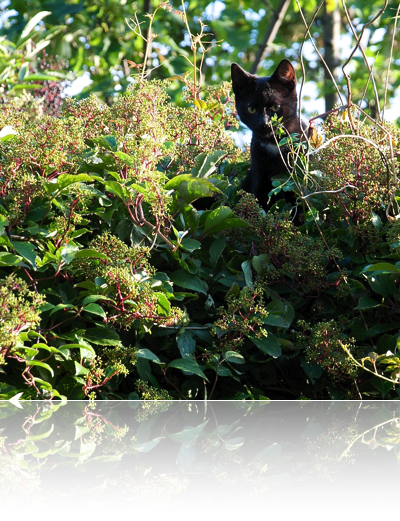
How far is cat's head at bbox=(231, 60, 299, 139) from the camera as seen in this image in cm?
301

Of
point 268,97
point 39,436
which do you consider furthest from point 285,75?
point 39,436

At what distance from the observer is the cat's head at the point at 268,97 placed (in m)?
3.01

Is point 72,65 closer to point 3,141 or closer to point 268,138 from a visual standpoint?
point 268,138

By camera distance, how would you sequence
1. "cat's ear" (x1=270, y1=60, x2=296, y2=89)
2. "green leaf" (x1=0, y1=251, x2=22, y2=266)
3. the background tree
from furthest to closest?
the background tree
"cat's ear" (x1=270, y1=60, x2=296, y2=89)
"green leaf" (x1=0, y1=251, x2=22, y2=266)

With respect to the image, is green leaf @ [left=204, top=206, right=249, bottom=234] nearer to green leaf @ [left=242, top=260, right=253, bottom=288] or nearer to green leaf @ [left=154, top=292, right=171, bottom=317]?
green leaf @ [left=242, top=260, right=253, bottom=288]

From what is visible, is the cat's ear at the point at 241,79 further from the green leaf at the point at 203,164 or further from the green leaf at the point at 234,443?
the green leaf at the point at 234,443

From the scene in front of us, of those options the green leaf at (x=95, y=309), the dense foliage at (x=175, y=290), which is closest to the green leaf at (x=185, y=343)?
the dense foliage at (x=175, y=290)

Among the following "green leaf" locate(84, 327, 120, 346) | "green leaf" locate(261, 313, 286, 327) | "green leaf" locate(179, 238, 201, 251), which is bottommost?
"green leaf" locate(84, 327, 120, 346)

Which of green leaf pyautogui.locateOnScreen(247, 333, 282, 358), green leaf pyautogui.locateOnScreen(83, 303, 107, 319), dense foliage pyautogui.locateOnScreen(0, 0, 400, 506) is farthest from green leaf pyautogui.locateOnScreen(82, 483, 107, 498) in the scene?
green leaf pyautogui.locateOnScreen(247, 333, 282, 358)

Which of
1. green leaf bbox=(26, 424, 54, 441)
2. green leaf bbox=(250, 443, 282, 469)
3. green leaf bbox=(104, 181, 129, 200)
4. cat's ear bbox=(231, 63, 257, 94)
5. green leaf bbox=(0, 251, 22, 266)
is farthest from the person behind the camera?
cat's ear bbox=(231, 63, 257, 94)

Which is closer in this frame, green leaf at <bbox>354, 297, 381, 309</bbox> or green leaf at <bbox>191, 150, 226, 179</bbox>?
green leaf at <bbox>354, 297, 381, 309</bbox>

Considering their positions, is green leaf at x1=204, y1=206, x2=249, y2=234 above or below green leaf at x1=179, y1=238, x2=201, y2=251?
above

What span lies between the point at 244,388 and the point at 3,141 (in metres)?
1.31

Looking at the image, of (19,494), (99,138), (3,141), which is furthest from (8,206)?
(19,494)
